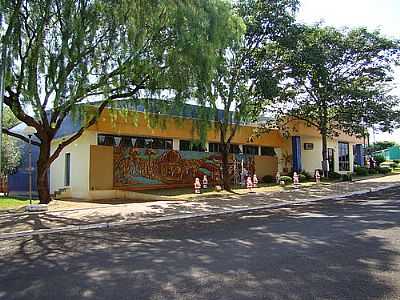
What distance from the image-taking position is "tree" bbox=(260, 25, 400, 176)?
27.6 m

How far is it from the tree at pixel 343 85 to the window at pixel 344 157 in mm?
10016

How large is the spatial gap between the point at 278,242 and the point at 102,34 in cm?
1055

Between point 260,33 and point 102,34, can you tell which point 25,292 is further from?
point 260,33

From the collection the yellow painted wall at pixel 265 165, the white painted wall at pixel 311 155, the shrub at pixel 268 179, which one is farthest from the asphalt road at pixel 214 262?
the white painted wall at pixel 311 155

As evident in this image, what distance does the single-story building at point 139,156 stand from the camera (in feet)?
75.2

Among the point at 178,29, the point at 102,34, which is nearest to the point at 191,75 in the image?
the point at 178,29

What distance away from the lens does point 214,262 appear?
704 cm

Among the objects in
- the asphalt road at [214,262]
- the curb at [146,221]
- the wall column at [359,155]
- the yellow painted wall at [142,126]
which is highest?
the yellow painted wall at [142,126]

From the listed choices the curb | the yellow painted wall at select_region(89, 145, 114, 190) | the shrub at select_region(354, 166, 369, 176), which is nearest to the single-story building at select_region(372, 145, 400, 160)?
the shrub at select_region(354, 166, 369, 176)

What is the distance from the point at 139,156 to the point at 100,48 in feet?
35.4

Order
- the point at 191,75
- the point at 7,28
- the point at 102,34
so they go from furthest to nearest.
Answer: the point at 191,75
the point at 102,34
the point at 7,28

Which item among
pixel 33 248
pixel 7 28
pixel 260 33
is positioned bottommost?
pixel 33 248

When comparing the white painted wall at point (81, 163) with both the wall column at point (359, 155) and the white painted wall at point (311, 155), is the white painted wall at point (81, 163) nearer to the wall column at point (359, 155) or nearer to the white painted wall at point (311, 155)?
the white painted wall at point (311, 155)

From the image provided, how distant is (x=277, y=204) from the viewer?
17766 mm
